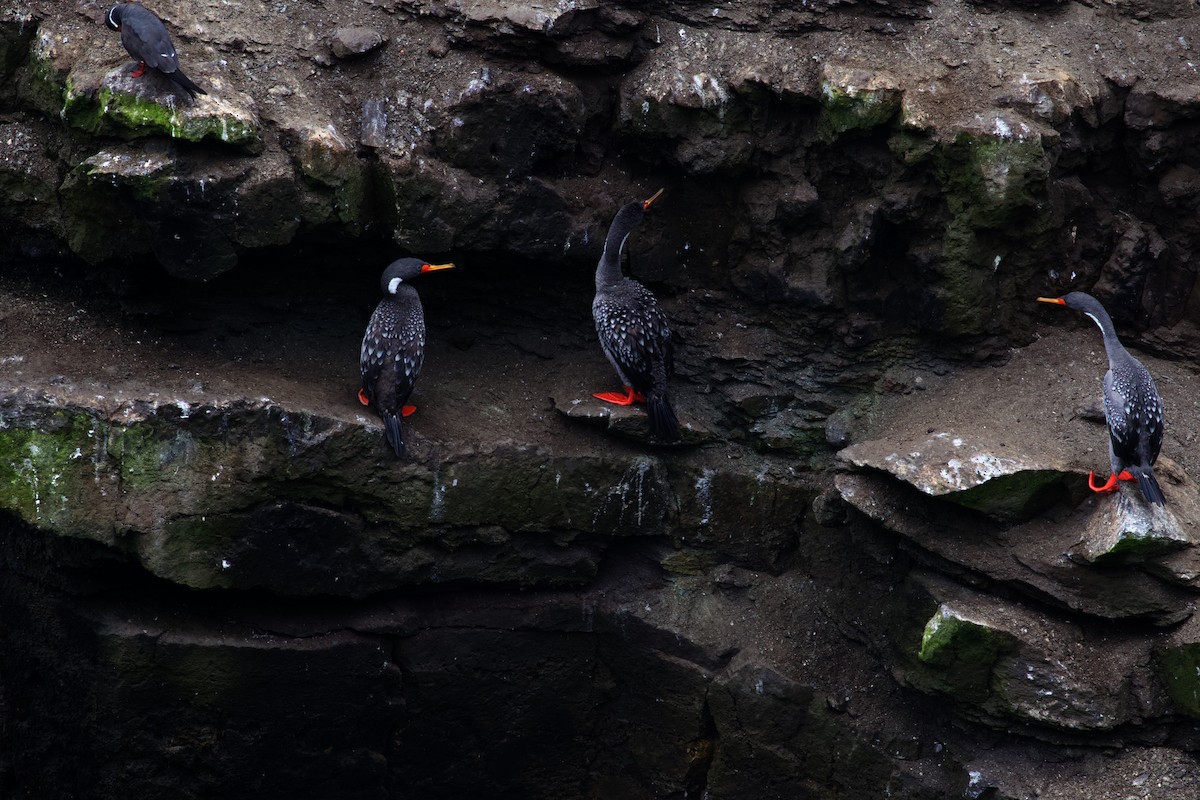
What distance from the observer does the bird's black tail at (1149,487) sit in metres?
6.41

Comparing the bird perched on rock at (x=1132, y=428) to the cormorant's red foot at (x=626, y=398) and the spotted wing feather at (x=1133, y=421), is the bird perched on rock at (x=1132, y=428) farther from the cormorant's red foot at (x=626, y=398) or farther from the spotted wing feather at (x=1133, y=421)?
the cormorant's red foot at (x=626, y=398)

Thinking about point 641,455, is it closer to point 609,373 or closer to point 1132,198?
point 609,373

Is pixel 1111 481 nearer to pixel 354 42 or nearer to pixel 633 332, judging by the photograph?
pixel 633 332

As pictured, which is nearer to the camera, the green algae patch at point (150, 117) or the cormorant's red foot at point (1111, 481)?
the cormorant's red foot at point (1111, 481)

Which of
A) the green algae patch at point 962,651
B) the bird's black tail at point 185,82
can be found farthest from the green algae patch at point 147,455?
the green algae patch at point 962,651

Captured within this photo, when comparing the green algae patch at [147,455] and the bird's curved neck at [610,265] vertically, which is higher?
the bird's curved neck at [610,265]

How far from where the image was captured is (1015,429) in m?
7.23

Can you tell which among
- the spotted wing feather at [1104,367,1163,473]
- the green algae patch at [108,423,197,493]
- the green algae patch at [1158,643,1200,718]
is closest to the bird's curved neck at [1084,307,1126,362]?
the spotted wing feather at [1104,367,1163,473]

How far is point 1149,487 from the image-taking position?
21.1 feet

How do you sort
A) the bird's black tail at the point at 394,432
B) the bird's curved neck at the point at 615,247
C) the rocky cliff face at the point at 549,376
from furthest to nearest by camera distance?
the bird's curved neck at the point at 615,247
the bird's black tail at the point at 394,432
the rocky cliff face at the point at 549,376

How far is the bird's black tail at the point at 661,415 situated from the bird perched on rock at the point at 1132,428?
95.5 inches

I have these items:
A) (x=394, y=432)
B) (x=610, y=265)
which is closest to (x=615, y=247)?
(x=610, y=265)

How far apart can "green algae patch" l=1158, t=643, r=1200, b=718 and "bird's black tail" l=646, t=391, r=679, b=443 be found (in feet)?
9.83

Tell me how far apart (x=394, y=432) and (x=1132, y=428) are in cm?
404
